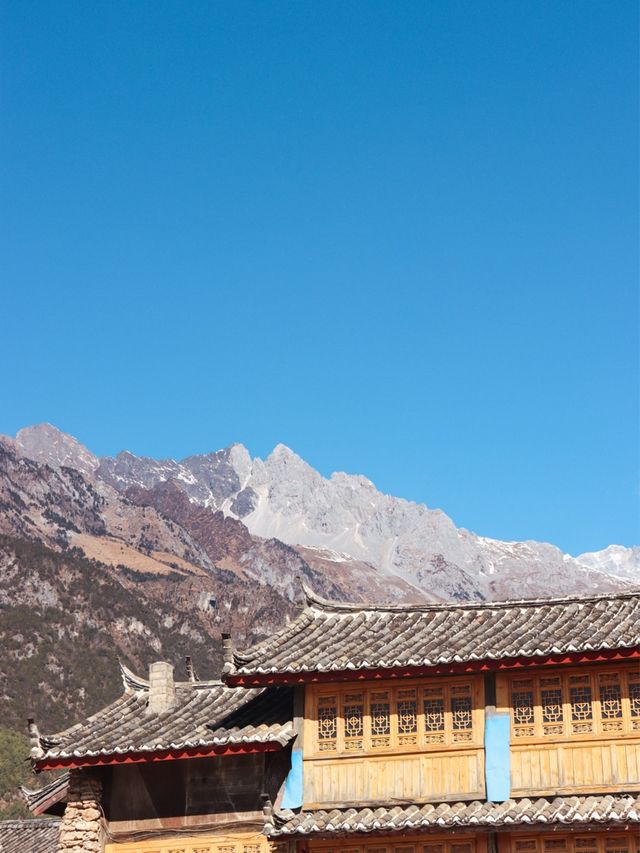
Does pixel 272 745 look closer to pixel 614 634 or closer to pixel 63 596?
pixel 614 634

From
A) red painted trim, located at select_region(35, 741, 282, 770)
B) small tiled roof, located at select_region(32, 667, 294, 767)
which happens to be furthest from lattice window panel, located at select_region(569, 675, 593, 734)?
red painted trim, located at select_region(35, 741, 282, 770)

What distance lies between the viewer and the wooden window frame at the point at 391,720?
23.3m

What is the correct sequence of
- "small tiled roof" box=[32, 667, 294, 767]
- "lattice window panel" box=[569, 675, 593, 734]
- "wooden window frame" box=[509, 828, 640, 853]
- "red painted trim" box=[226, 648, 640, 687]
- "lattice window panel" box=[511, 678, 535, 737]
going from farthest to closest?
"small tiled roof" box=[32, 667, 294, 767] < "lattice window panel" box=[511, 678, 535, 737] < "lattice window panel" box=[569, 675, 593, 734] < "red painted trim" box=[226, 648, 640, 687] < "wooden window frame" box=[509, 828, 640, 853]

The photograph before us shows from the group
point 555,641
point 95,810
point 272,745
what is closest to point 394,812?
point 272,745

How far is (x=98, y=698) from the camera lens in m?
108

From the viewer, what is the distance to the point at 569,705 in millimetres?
23094

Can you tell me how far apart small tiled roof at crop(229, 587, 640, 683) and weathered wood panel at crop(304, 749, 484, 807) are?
1.66 meters

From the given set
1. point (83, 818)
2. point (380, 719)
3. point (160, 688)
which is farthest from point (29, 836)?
point (380, 719)

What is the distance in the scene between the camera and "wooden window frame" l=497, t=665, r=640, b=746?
74.5ft

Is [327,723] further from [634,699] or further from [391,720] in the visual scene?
[634,699]

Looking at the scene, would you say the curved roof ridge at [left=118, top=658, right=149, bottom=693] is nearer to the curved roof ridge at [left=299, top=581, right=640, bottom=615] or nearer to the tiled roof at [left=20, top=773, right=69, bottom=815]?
Answer: the tiled roof at [left=20, top=773, right=69, bottom=815]

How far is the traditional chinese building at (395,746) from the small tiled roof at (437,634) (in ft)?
0.14

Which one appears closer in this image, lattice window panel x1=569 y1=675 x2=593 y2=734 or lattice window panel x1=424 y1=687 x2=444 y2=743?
lattice window panel x1=569 y1=675 x2=593 y2=734

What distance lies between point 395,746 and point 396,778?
0.56m
